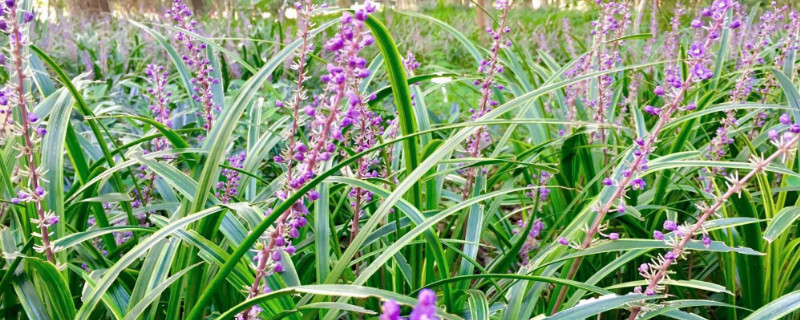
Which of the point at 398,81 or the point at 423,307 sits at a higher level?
the point at 398,81

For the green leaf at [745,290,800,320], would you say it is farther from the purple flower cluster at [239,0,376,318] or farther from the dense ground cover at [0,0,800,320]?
the purple flower cluster at [239,0,376,318]

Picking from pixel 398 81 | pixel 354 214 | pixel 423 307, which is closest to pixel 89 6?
pixel 354 214

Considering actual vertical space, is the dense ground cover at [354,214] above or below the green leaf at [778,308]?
above

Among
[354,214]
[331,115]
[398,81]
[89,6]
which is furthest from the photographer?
A: [89,6]

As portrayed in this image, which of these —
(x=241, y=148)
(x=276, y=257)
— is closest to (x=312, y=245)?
(x=276, y=257)

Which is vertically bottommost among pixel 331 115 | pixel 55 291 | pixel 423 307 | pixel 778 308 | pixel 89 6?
pixel 778 308

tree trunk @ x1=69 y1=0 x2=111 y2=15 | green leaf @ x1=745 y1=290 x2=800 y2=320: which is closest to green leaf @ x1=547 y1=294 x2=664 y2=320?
green leaf @ x1=745 y1=290 x2=800 y2=320

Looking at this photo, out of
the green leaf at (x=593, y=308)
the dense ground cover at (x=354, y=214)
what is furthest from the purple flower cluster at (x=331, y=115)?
the green leaf at (x=593, y=308)

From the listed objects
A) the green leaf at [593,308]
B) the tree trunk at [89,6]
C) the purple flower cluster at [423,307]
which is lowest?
the green leaf at [593,308]

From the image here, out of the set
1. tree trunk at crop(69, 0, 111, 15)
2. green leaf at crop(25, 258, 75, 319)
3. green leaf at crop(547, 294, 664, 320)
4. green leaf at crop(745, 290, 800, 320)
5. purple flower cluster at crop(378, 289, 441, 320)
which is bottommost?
green leaf at crop(745, 290, 800, 320)

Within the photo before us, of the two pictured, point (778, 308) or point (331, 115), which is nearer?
point (331, 115)

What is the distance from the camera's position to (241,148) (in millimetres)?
4273

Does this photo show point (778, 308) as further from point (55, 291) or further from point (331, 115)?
point (55, 291)

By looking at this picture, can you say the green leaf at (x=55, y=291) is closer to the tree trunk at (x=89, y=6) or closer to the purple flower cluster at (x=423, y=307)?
the purple flower cluster at (x=423, y=307)
